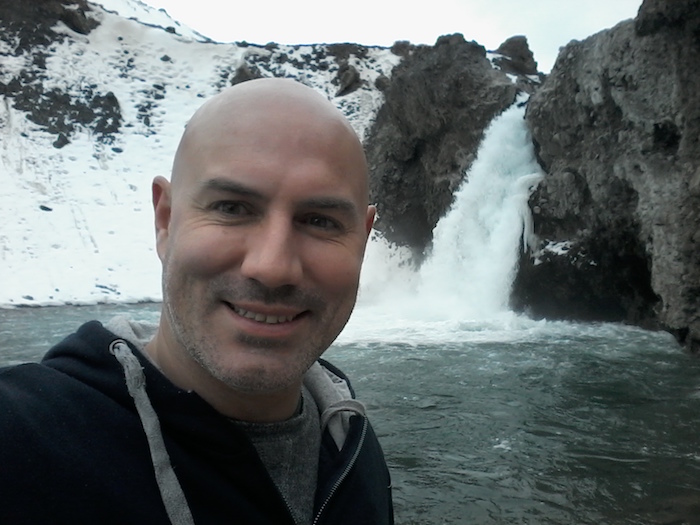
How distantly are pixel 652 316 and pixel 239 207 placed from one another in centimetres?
1265

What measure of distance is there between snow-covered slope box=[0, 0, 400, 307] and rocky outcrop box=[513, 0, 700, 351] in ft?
35.6

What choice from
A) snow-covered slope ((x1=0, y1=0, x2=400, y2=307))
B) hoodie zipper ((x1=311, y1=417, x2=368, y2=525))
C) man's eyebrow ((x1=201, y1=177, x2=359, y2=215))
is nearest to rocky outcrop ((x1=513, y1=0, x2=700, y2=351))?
hoodie zipper ((x1=311, y1=417, x2=368, y2=525))

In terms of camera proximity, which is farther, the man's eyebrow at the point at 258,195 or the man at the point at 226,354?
the man's eyebrow at the point at 258,195

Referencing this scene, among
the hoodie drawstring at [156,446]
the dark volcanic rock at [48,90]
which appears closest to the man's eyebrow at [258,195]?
the hoodie drawstring at [156,446]

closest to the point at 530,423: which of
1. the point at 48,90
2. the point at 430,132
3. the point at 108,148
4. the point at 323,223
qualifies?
the point at 323,223

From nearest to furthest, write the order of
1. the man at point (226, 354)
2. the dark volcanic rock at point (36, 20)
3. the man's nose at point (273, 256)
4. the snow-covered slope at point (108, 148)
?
the man at point (226, 354)
the man's nose at point (273, 256)
the snow-covered slope at point (108, 148)
the dark volcanic rock at point (36, 20)

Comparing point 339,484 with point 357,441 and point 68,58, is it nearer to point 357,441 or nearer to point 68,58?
point 357,441

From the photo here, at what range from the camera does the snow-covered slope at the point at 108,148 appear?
55.2 feet

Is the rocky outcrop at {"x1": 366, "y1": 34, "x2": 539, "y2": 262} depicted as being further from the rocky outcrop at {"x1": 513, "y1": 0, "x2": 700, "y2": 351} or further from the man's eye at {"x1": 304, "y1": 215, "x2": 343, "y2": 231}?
the man's eye at {"x1": 304, "y1": 215, "x2": 343, "y2": 231}

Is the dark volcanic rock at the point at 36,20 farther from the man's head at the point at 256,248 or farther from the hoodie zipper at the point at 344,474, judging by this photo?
the hoodie zipper at the point at 344,474

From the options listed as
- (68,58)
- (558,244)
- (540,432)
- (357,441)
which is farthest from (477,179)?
(68,58)

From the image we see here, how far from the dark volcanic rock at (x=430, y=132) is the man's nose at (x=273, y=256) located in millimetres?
16398

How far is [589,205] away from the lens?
1276cm

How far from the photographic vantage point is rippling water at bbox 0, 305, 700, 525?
429 cm
